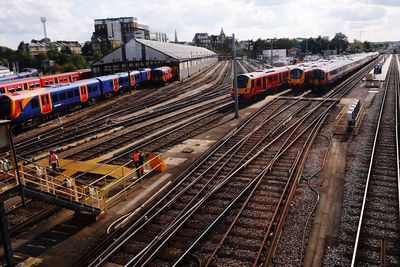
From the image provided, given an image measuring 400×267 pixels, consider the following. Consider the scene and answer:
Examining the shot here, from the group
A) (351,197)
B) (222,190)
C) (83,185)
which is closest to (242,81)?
(222,190)

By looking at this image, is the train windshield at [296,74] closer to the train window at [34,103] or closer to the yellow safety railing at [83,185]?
the train window at [34,103]

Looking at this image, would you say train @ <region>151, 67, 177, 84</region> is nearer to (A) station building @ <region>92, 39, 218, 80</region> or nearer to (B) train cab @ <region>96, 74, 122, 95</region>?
(A) station building @ <region>92, 39, 218, 80</region>

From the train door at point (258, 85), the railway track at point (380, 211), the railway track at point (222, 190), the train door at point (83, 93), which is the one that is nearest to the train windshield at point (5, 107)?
the train door at point (83, 93)

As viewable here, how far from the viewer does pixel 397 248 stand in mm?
10484

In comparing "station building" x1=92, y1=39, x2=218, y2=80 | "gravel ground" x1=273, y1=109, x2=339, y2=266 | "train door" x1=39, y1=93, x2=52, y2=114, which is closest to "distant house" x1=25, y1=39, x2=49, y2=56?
"station building" x1=92, y1=39, x2=218, y2=80

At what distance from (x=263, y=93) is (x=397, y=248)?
2989cm

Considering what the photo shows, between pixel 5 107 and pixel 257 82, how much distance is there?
73.3 feet

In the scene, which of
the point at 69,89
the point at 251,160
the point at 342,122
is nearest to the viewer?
the point at 251,160

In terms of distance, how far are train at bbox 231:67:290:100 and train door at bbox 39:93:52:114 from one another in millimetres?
16718

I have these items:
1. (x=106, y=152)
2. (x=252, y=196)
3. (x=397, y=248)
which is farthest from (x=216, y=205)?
(x=106, y=152)

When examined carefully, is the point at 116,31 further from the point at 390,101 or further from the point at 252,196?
the point at 252,196

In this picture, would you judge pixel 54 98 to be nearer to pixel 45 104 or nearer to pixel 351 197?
pixel 45 104

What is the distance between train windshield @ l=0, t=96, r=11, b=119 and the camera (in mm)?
25836

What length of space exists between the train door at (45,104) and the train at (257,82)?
16.7 meters
